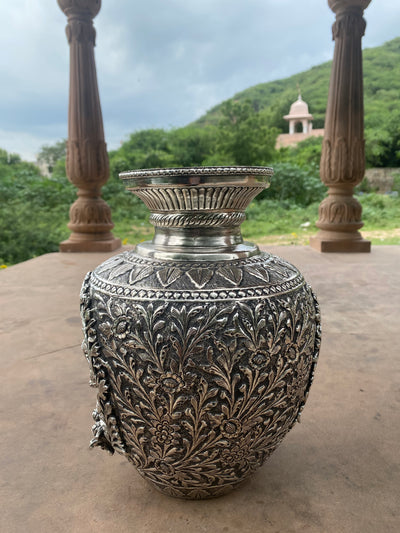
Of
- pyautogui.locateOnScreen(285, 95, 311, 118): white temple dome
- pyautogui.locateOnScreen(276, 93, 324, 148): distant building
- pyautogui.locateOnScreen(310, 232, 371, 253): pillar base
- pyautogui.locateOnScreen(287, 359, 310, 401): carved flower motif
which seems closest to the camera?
pyautogui.locateOnScreen(287, 359, 310, 401): carved flower motif

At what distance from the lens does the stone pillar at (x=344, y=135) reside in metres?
3.91

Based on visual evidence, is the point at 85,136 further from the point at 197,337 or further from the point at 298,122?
the point at 298,122

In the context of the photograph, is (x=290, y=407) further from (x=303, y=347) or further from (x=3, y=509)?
(x=3, y=509)

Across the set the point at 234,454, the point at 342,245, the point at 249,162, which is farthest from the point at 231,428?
the point at 249,162

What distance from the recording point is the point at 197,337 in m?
0.85

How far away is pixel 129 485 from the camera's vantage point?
114cm

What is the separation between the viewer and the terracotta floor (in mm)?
1016

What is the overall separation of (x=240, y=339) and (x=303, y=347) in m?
0.19

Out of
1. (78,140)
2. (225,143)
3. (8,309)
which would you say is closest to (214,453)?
(8,309)

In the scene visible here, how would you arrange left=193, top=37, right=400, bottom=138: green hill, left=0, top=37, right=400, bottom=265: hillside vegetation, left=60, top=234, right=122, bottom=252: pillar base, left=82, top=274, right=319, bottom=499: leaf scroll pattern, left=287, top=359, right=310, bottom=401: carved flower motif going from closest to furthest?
left=82, top=274, right=319, bottom=499: leaf scroll pattern < left=287, top=359, right=310, bottom=401: carved flower motif < left=60, top=234, right=122, bottom=252: pillar base < left=0, top=37, right=400, bottom=265: hillside vegetation < left=193, top=37, right=400, bottom=138: green hill

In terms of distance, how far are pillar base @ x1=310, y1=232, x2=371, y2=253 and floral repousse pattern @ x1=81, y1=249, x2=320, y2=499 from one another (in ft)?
11.1

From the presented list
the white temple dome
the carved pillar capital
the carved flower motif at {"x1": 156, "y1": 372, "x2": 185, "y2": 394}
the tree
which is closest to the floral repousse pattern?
the carved flower motif at {"x1": 156, "y1": 372, "x2": 185, "y2": 394}

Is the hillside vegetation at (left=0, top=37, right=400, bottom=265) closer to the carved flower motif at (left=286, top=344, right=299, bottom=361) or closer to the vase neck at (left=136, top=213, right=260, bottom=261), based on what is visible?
the vase neck at (left=136, top=213, right=260, bottom=261)

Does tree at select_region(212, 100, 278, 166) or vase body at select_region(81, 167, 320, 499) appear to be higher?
tree at select_region(212, 100, 278, 166)
